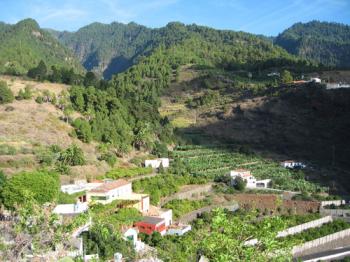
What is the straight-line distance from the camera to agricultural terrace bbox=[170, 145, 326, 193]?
1690 inches

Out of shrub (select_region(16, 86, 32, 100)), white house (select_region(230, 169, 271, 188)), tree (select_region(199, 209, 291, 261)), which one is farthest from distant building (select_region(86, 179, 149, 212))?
tree (select_region(199, 209, 291, 261))

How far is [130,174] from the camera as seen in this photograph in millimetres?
37844

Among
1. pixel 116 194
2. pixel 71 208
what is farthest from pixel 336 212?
pixel 71 208

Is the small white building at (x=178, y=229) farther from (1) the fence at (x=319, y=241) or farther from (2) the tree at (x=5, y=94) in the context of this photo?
(2) the tree at (x=5, y=94)

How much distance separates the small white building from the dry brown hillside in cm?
913

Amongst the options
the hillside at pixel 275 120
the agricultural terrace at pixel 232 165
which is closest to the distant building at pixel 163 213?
the agricultural terrace at pixel 232 165

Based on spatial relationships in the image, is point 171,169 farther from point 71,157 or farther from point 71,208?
point 71,208

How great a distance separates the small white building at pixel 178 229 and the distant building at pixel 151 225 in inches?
18.8

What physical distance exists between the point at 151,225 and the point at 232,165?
2168cm

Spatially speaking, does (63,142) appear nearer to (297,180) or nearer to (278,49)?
(297,180)

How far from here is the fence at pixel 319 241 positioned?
28.2 meters

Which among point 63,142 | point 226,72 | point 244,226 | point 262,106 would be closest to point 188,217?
point 63,142

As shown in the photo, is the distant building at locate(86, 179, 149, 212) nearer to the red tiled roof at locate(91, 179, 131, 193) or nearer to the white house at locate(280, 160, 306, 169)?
the red tiled roof at locate(91, 179, 131, 193)

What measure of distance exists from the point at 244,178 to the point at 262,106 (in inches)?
1142
